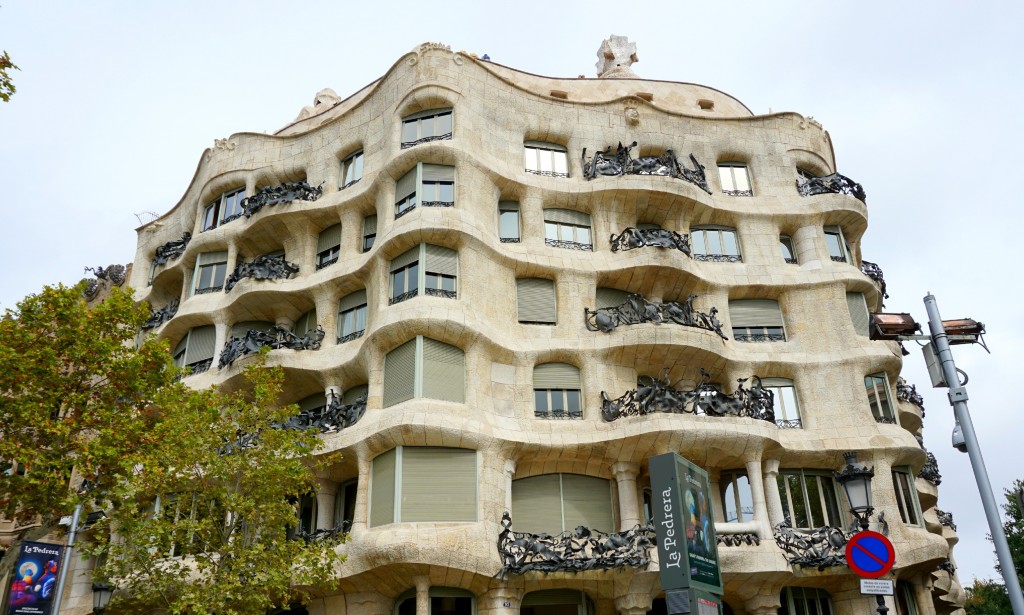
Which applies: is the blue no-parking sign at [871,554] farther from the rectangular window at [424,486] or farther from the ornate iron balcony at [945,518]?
the ornate iron balcony at [945,518]

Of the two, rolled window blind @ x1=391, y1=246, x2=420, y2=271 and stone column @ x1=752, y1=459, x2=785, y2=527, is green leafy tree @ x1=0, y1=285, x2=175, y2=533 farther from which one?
stone column @ x1=752, y1=459, x2=785, y2=527

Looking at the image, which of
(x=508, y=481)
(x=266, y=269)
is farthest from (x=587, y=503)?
(x=266, y=269)

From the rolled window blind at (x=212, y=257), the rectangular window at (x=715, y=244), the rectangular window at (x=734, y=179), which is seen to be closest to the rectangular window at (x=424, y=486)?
the rectangular window at (x=715, y=244)

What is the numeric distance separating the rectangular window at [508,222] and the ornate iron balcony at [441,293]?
3.17 meters

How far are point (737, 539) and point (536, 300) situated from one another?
8754mm

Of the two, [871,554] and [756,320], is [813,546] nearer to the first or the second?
[756,320]

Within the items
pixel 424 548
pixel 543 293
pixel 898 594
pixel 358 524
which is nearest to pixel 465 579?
pixel 424 548

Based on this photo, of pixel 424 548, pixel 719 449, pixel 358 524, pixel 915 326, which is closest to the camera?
pixel 915 326

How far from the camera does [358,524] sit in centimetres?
2062

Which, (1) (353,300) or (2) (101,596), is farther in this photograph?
(1) (353,300)

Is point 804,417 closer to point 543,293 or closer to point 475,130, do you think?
point 543,293

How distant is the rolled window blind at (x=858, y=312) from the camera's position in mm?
25844

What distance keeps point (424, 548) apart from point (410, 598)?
7.84 ft

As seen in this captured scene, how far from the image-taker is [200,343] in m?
27.7
